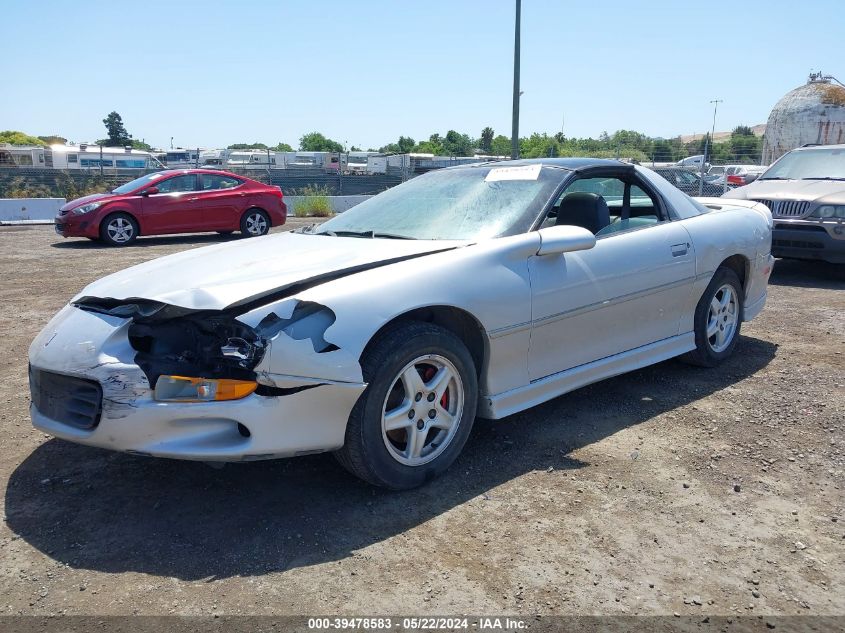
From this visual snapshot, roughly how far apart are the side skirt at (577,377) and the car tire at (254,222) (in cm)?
1069

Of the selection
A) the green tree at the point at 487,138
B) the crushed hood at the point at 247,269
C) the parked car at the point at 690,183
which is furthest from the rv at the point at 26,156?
the green tree at the point at 487,138

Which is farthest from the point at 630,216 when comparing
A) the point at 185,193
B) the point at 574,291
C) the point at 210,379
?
the point at 185,193

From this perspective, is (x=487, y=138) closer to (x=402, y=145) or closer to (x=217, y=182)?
(x=402, y=145)

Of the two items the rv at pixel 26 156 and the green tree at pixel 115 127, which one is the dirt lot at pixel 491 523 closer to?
the rv at pixel 26 156

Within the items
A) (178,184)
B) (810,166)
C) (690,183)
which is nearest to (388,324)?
(810,166)

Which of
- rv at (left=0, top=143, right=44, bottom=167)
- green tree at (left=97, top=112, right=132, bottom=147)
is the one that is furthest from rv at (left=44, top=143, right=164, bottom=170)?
green tree at (left=97, top=112, right=132, bottom=147)

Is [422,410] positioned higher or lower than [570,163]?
lower

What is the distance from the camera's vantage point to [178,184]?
13219mm

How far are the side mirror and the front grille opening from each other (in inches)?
85.6

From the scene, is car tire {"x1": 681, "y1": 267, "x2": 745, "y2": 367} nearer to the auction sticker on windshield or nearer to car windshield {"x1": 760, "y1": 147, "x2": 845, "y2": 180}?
the auction sticker on windshield

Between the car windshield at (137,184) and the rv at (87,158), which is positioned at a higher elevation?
the rv at (87,158)

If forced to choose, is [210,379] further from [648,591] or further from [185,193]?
[185,193]

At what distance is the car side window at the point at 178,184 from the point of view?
13.0 metres

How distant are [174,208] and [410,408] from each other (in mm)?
11013
